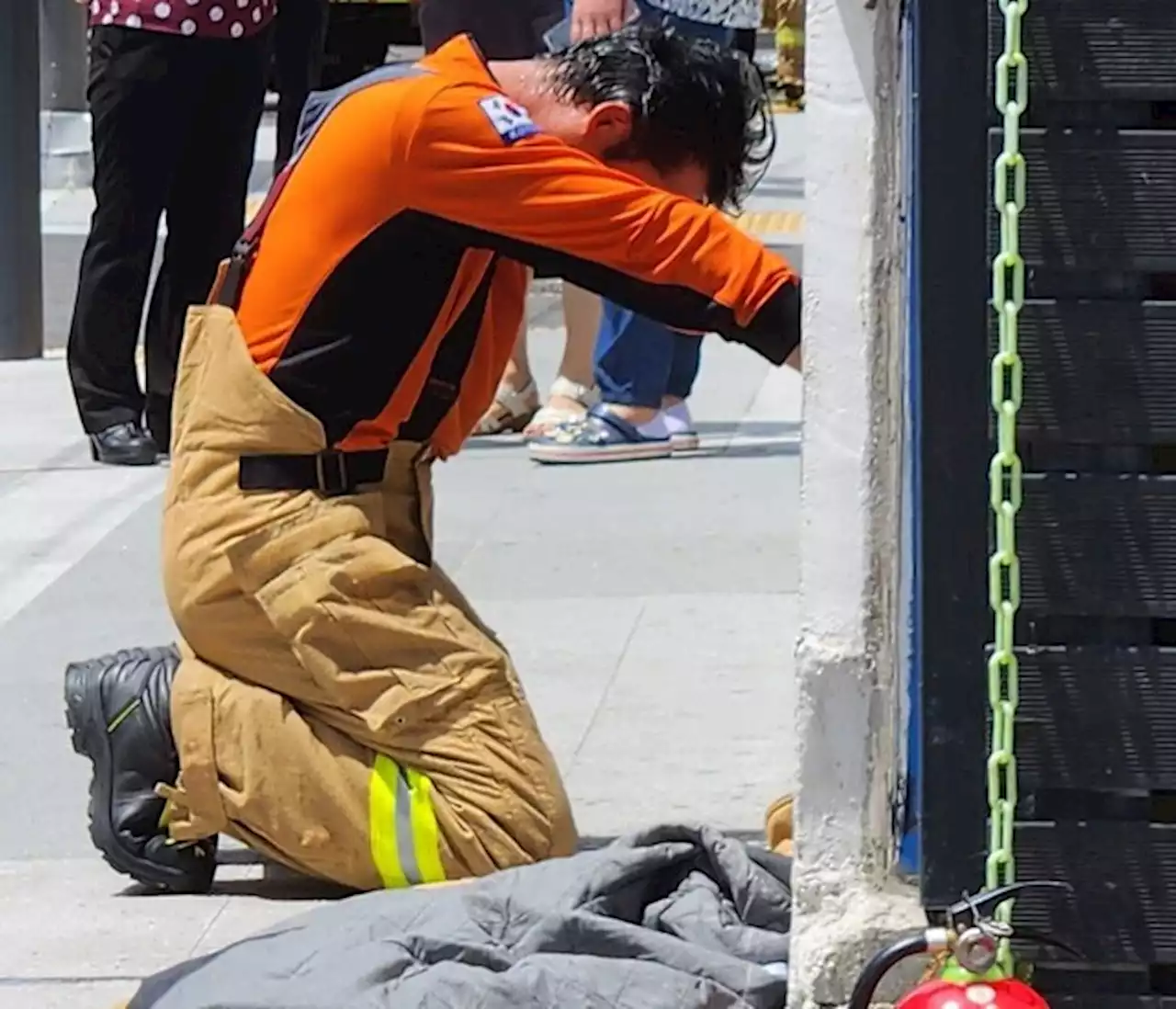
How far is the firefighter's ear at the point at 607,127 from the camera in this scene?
384 cm

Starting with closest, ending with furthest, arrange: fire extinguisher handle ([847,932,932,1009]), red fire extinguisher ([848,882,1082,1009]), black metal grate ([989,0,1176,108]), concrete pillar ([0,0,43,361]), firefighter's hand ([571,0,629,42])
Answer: red fire extinguisher ([848,882,1082,1009]) < fire extinguisher handle ([847,932,932,1009]) < black metal grate ([989,0,1176,108]) < firefighter's hand ([571,0,629,42]) < concrete pillar ([0,0,43,361])

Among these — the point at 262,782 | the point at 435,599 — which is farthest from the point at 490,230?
the point at 262,782

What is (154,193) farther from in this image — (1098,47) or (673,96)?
(1098,47)

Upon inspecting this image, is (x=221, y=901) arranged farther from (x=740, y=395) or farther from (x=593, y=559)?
(x=740, y=395)

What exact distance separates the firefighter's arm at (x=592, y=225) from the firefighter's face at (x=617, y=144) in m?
0.13

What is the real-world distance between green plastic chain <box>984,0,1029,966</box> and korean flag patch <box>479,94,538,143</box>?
1.10 metres

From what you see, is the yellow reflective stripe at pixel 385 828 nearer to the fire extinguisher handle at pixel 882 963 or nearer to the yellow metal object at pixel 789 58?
the fire extinguisher handle at pixel 882 963

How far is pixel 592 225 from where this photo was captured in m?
3.61

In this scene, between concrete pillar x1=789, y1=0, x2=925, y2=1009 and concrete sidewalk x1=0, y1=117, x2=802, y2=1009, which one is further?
concrete sidewalk x1=0, y1=117, x2=802, y2=1009

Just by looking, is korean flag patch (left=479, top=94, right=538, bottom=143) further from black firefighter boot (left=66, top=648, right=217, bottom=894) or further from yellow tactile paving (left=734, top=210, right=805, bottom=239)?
yellow tactile paving (left=734, top=210, right=805, bottom=239)

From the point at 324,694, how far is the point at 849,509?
3.62 ft

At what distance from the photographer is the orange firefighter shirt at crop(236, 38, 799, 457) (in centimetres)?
356

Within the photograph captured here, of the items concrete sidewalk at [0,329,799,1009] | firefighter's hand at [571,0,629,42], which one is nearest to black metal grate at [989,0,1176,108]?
concrete sidewalk at [0,329,799,1009]

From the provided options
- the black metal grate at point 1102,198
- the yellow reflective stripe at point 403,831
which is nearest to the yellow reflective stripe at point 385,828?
the yellow reflective stripe at point 403,831
